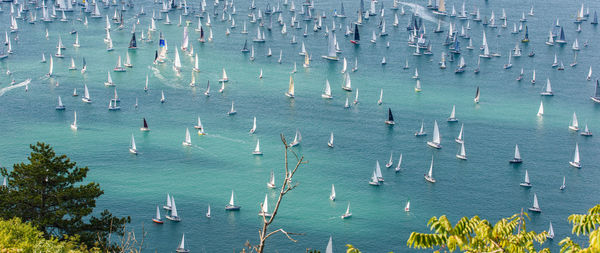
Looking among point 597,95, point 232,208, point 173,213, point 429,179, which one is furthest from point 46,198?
point 597,95

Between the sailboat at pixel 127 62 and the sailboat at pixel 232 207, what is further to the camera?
the sailboat at pixel 127 62

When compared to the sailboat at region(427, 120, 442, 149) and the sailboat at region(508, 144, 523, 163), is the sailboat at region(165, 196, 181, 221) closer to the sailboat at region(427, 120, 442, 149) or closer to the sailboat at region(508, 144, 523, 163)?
the sailboat at region(427, 120, 442, 149)

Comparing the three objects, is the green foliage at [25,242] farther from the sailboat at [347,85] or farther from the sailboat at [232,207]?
the sailboat at [347,85]

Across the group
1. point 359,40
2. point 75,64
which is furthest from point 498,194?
point 75,64

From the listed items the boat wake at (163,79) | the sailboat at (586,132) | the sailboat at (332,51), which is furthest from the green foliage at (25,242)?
the sailboat at (332,51)

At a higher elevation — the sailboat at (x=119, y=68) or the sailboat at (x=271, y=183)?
the sailboat at (x=119, y=68)

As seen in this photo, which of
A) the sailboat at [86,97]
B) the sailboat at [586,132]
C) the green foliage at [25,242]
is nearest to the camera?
Answer: the green foliage at [25,242]

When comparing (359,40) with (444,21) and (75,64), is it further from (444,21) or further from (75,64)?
(75,64)

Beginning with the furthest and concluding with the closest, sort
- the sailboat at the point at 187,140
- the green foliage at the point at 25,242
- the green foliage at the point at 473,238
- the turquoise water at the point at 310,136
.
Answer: the sailboat at the point at 187,140
the turquoise water at the point at 310,136
the green foliage at the point at 25,242
the green foliage at the point at 473,238

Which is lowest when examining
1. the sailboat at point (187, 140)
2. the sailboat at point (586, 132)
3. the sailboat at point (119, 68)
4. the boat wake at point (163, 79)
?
the sailboat at point (187, 140)
